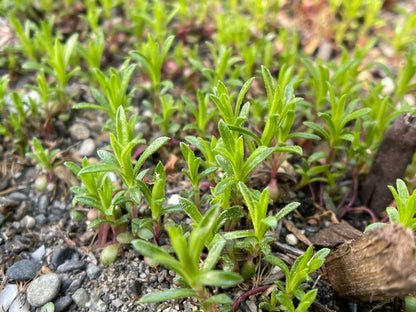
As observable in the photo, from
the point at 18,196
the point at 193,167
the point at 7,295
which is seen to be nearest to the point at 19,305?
the point at 7,295

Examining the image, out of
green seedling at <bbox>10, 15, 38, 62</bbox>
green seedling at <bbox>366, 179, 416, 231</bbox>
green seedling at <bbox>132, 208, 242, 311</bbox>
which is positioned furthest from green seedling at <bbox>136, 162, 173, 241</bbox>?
green seedling at <bbox>10, 15, 38, 62</bbox>

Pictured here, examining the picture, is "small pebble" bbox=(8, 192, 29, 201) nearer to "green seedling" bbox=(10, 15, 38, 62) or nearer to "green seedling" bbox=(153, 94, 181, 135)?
"green seedling" bbox=(153, 94, 181, 135)

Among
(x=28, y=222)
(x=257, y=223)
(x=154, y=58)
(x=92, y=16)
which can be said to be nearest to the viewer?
(x=257, y=223)

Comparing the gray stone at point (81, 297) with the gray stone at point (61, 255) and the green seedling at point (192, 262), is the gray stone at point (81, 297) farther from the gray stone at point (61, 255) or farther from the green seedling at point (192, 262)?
the green seedling at point (192, 262)

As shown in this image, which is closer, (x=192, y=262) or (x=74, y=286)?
(x=192, y=262)

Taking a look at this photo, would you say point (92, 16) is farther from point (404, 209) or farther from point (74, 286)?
point (404, 209)

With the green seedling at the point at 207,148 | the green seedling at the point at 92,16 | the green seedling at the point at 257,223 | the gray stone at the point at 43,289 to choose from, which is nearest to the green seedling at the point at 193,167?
the green seedling at the point at 207,148
